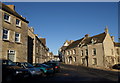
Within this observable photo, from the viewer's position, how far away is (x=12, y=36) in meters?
20.6

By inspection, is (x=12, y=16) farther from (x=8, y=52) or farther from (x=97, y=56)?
(x=97, y=56)

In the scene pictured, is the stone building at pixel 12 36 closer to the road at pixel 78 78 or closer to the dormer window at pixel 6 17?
the dormer window at pixel 6 17

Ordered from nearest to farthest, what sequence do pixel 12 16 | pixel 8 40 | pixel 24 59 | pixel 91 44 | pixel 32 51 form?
pixel 8 40, pixel 12 16, pixel 24 59, pixel 32 51, pixel 91 44

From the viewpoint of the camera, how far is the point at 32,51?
1203 inches

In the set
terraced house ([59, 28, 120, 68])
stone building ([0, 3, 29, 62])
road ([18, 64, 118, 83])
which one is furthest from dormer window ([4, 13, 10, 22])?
terraced house ([59, 28, 120, 68])

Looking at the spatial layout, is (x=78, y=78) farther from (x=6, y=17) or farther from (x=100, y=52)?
(x=100, y=52)

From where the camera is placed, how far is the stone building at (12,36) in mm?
19078

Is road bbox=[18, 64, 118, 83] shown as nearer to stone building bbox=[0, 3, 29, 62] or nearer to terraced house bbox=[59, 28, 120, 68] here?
stone building bbox=[0, 3, 29, 62]

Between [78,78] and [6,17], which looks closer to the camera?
[78,78]

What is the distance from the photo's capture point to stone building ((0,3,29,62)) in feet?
62.6

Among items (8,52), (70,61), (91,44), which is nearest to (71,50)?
(70,61)

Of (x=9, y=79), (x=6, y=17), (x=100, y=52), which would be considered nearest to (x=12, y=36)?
(x=6, y=17)

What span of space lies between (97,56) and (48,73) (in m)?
23.3

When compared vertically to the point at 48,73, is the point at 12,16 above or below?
above
